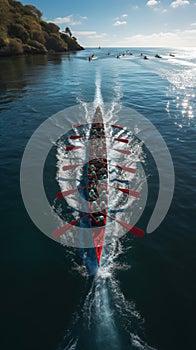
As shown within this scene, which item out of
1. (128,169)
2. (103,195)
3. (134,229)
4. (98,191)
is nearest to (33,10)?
Result: (128,169)

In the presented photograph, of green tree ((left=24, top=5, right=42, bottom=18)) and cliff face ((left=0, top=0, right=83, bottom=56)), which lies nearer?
cliff face ((left=0, top=0, right=83, bottom=56))

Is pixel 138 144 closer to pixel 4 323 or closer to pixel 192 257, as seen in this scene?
pixel 192 257

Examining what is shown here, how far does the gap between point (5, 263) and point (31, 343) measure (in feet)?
17.4

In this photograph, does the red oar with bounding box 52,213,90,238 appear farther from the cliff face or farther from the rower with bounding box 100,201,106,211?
the cliff face

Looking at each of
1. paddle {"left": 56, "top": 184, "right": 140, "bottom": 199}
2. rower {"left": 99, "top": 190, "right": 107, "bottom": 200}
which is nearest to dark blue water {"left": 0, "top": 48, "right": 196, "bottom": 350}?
paddle {"left": 56, "top": 184, "right": 140, "bottom": 199}

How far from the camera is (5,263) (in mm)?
13633

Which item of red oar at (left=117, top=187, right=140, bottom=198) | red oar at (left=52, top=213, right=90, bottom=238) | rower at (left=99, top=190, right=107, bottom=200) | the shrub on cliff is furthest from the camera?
the shrub on cliff

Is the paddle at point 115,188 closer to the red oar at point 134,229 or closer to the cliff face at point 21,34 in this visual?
the red oar at point 134,229

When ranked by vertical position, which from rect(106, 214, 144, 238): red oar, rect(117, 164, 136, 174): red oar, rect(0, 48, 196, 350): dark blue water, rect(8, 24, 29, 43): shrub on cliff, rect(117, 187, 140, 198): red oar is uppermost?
rect(8, 24, 29, 43): shrub on cliff

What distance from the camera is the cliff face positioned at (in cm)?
10679

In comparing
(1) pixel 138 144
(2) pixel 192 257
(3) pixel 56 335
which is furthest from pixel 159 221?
(1) pixel 138 144

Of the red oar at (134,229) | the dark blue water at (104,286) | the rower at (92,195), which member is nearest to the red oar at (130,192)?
the dark blue water at (104,286)

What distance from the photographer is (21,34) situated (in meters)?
116

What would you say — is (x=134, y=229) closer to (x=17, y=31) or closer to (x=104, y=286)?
(x=104, y=286)
